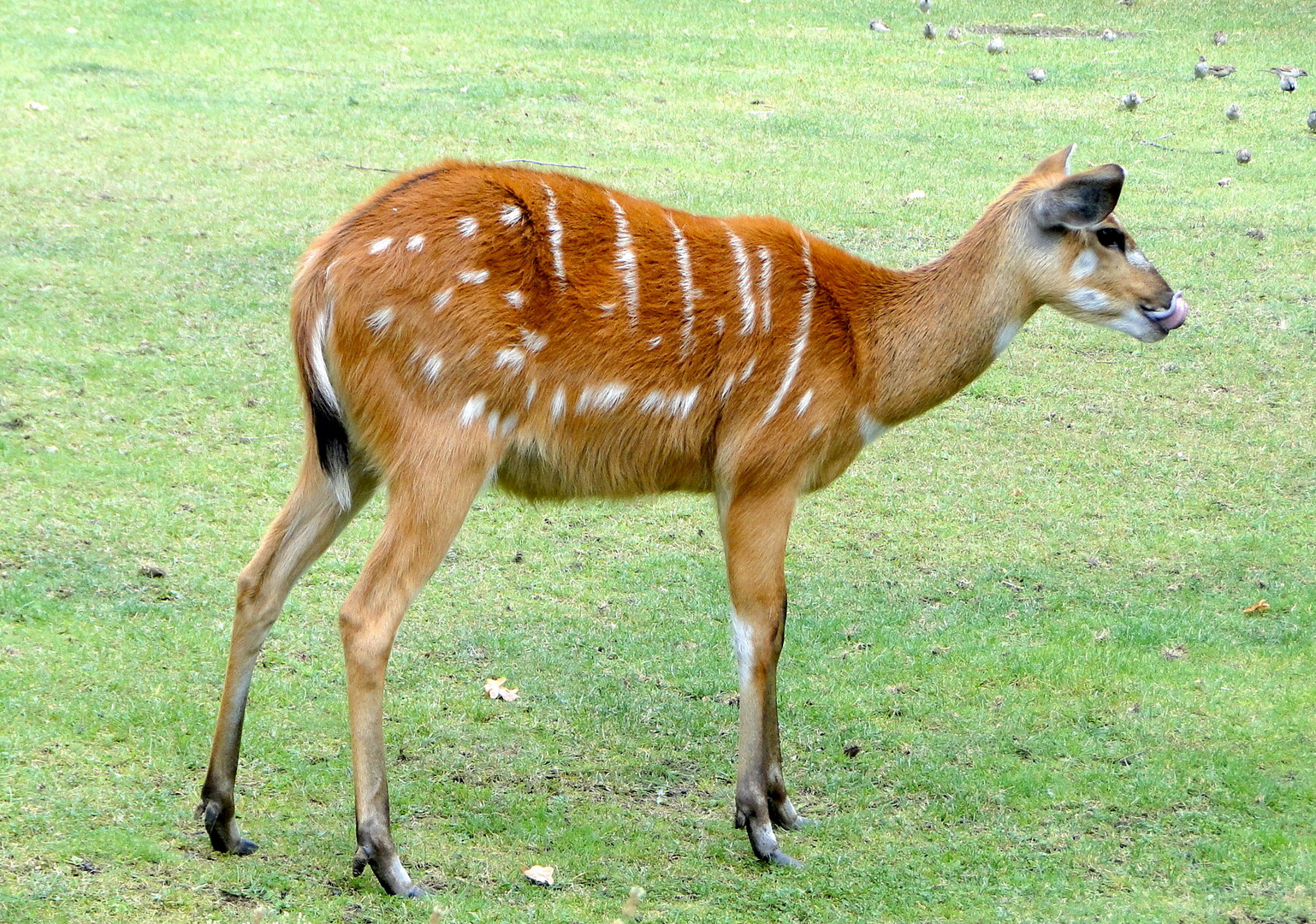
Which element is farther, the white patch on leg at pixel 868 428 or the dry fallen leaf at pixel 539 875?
the white patch on leg at pixel 868 428

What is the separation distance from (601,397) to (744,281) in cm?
61

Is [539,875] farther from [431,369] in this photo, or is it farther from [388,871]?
[431,369]

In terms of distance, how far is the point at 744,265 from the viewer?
4445 mm

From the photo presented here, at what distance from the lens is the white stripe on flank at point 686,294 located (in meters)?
4.26

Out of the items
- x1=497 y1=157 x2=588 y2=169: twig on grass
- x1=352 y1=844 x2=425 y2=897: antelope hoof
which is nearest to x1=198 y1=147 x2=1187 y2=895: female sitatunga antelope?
x1=352 y1=844 x2=425 y2=897: antelope hoof

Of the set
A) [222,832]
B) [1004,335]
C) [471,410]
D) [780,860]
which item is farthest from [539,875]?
[1004,335]

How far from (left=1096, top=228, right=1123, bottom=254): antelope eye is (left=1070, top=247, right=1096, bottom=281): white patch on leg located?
0.05 metres

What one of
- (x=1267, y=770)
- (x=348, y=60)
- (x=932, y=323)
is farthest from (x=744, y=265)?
(x=348, y=60)

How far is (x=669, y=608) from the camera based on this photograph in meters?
5.67

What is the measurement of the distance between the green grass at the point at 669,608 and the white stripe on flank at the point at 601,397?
1.19 meters

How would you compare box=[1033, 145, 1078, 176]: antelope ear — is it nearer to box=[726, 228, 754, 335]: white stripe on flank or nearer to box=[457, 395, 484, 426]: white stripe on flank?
box=[726, 228, 754, 335]: white stripe on flank

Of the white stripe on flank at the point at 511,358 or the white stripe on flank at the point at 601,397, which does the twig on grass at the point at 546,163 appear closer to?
the white stripe on flank at the point at 601,397

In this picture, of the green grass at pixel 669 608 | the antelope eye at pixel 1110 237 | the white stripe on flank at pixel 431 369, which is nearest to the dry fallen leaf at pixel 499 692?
the green grass at pixel 669 608

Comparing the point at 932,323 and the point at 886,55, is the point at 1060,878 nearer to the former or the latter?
the point at 932,323
